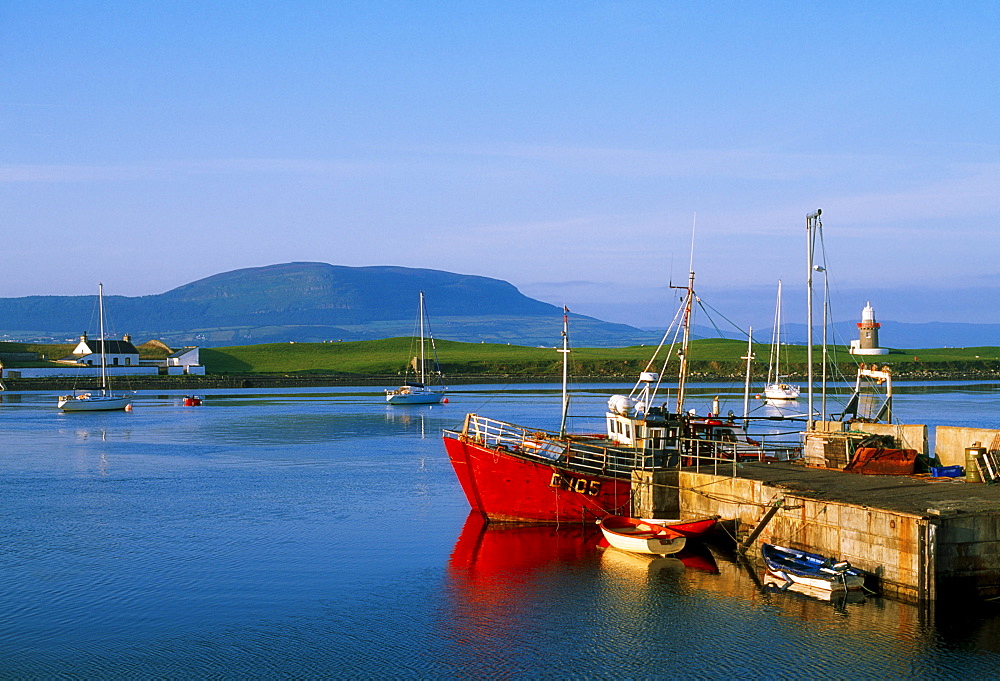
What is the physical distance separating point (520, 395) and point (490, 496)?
86463mm

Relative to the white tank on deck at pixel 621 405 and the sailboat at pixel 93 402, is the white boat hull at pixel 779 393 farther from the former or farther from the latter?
the sailboat at pixel 93 402

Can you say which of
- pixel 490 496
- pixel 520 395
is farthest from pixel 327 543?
pixel 520 395

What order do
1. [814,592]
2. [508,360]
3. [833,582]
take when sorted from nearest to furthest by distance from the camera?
[833,582] < [814,592] < [508,360]

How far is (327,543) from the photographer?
34.9 metres

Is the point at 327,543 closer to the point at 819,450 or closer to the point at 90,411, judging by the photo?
the point at 819,450

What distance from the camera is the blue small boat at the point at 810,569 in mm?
25328

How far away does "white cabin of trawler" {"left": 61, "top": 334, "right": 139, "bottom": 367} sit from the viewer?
511 ft

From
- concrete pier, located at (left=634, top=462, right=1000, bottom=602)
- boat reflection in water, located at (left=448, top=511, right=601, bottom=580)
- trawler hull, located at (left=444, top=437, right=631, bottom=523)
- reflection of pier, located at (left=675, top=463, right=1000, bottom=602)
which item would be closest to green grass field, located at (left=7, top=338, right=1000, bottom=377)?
trawler hull, located at (left=444, top=437, right=631, bottom=523)

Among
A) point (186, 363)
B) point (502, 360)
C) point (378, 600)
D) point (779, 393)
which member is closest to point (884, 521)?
point (378, 600)

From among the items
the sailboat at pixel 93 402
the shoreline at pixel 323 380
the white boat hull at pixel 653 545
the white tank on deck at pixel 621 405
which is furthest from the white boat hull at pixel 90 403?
the white boat hull at pixel 653 545

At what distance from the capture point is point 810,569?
26.5 metres

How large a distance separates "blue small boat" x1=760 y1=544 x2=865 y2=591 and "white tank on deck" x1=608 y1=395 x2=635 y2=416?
9.11 metres

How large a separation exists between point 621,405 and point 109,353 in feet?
448

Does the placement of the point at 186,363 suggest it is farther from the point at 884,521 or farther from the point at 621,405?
the point at 884,521
